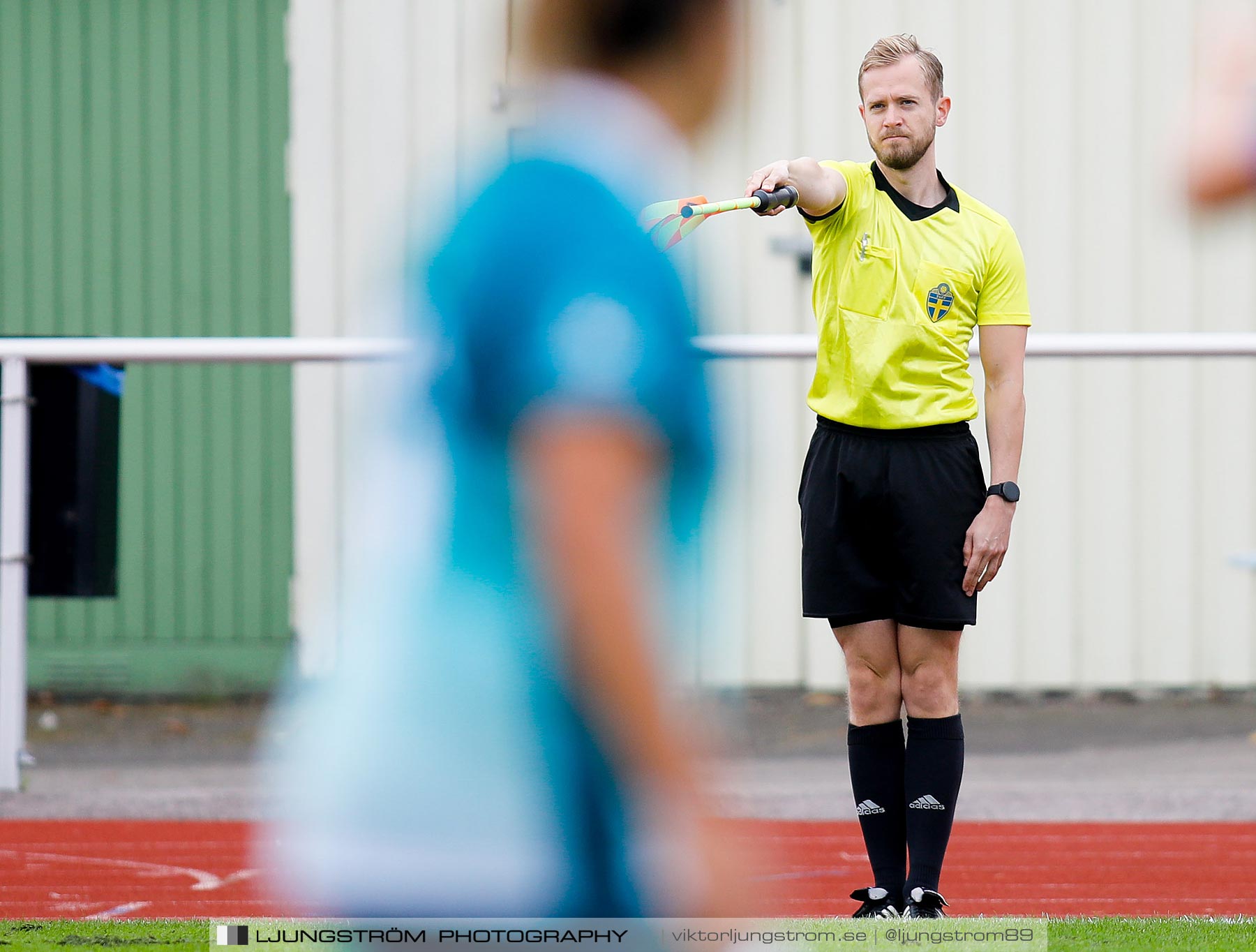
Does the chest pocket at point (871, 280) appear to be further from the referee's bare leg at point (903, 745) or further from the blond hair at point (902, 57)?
the referee's bare leg at point (903, 745)

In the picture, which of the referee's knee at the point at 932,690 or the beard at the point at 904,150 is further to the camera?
the referee's knee at the point at 932,690

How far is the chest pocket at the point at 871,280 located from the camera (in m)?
3.46

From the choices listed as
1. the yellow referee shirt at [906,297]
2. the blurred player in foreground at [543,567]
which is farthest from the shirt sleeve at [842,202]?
the blurred player in foreground at [543,567]

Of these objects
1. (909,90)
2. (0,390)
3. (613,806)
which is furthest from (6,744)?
(613,806)

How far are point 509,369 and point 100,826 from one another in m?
4.24

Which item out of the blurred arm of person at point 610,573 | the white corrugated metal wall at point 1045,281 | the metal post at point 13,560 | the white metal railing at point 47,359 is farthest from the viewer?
the white corrugated metal wall at point 1045,281

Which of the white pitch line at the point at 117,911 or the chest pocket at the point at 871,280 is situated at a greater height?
the chest pocket at the point at 871,280

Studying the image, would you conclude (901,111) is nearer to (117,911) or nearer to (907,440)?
(907,440)

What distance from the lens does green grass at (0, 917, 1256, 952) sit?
361cm

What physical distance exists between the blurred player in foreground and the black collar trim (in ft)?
6.65

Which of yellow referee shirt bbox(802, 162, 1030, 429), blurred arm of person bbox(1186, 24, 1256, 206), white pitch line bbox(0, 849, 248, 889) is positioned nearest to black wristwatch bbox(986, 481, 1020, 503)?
yellow referee shirt bbox(802, 162, 1030, 429)

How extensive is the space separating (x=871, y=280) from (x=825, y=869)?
1903 mm

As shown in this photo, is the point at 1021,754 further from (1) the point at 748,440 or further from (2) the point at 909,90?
(1) the point at 748,440

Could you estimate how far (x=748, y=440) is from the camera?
1.60 m
